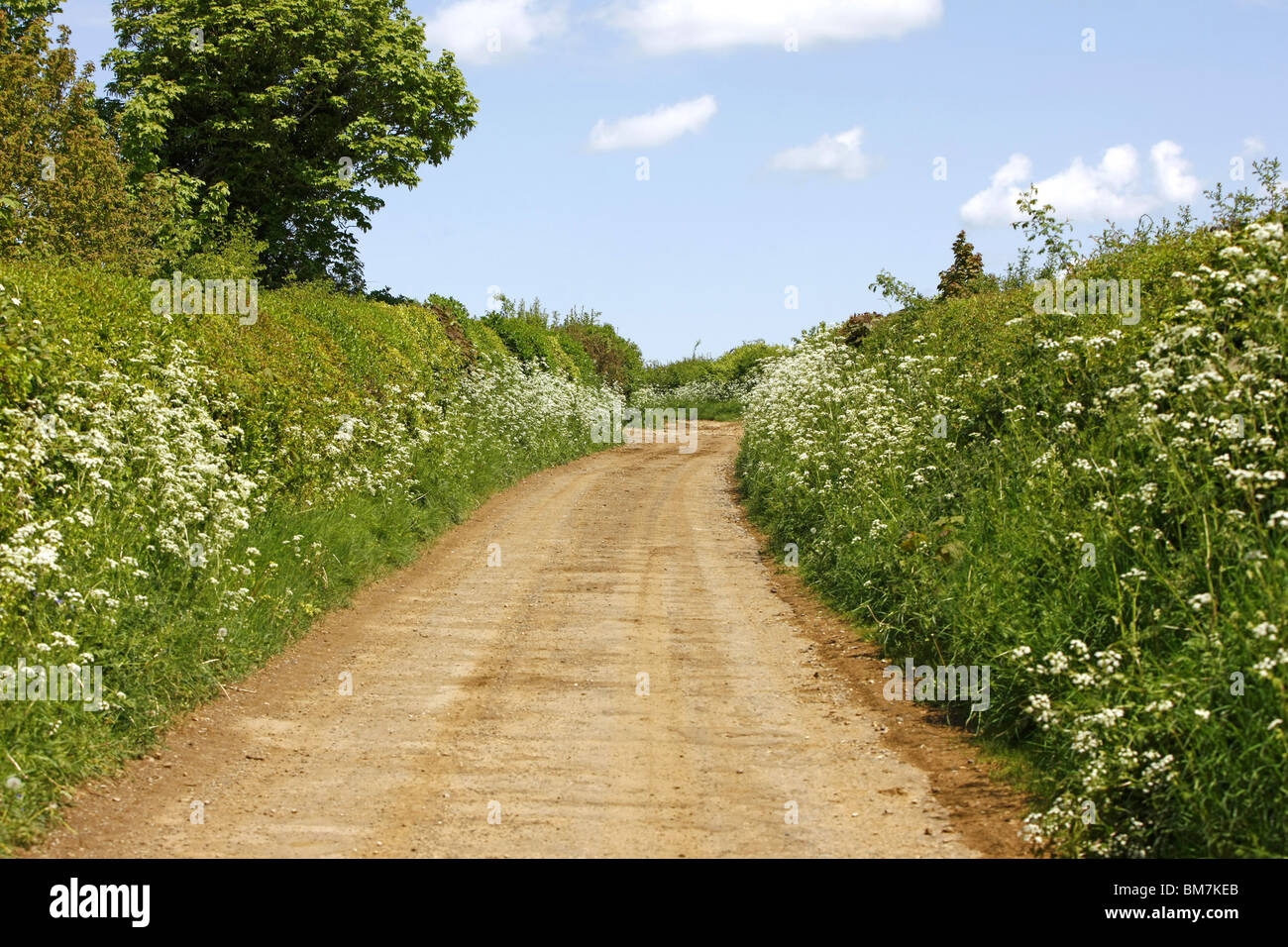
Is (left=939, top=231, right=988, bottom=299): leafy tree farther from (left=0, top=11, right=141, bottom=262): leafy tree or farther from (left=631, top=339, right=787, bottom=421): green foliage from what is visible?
(left=631, top=339, right=787, bottom=421): green foliage

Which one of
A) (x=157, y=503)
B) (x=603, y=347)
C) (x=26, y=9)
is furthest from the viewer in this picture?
(x=603, y=347)

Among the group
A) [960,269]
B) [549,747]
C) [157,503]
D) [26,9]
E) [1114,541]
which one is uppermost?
[26,9]

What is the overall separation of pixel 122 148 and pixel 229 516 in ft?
86.7

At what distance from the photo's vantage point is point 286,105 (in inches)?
1442

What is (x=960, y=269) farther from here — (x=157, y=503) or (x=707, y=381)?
(x=707, y=381)

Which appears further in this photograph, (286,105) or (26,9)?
(286,105)

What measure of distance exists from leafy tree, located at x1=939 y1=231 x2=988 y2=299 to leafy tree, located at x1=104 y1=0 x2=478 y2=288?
19053 millimetres

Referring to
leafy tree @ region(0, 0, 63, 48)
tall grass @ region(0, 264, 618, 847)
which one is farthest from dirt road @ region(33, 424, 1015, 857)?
leafy tree @ region(0, 0, 63, 48)

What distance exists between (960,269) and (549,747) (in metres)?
21.5

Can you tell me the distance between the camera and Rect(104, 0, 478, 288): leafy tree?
1345 inches

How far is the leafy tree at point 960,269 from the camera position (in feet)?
84.0

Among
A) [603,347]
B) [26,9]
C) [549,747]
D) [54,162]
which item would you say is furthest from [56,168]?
[603,347]

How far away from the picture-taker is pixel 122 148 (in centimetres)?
3238

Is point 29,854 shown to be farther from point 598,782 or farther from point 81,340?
point 81,340
